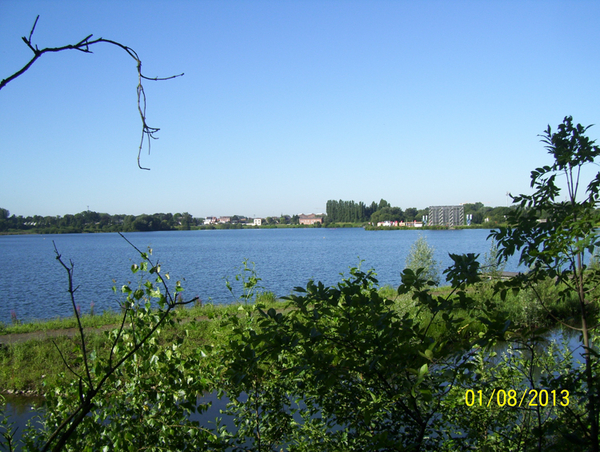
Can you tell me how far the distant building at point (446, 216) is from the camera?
4656 inches

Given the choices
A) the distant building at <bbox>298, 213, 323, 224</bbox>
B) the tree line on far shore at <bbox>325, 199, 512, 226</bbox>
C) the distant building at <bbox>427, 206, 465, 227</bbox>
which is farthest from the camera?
the distant building at <bbox>298, 213, 323, 224</bbox>

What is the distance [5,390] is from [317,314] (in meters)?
9.42

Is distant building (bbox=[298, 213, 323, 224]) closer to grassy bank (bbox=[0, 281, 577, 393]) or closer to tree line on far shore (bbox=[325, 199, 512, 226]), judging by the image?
tree line on far shore (bbox=[325, 199, 512, 226])

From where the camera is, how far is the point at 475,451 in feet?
8.46

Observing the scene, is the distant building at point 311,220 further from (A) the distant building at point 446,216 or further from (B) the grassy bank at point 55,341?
(B) the grassy bank at point 55,341

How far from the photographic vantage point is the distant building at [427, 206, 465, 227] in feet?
388

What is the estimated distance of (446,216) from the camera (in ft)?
397

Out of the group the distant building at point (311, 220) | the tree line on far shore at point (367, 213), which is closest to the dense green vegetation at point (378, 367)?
the tree line on far shore at point (367, 213)

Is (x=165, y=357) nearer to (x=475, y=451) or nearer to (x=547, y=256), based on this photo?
(x=475, y=451)

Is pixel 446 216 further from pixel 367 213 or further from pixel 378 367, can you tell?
pixel 378 367

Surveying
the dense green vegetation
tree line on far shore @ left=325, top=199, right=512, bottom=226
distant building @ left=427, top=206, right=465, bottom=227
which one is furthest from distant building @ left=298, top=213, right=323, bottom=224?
the dense green vegetation
